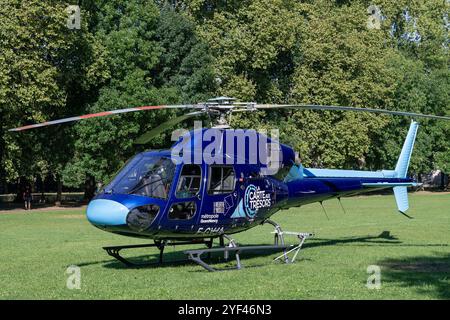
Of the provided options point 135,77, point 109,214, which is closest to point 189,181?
point 109,214

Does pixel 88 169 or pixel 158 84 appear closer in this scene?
pixel 88 169

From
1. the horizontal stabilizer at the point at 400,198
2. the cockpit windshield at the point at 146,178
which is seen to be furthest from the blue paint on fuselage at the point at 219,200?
the horizontal stabilizer at the point at 400,198

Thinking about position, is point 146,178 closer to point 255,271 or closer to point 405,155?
point 255,271

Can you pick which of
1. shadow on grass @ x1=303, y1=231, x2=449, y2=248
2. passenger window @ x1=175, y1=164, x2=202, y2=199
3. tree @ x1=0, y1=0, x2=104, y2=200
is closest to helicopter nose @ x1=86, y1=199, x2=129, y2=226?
passenger window @ x1=175, y1=164, x2=202, y2=199

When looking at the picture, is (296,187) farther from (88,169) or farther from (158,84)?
(158,84)

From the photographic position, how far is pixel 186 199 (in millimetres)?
13328

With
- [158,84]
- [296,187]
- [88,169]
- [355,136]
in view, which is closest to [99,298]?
[296,187]

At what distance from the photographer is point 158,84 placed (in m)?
46.7

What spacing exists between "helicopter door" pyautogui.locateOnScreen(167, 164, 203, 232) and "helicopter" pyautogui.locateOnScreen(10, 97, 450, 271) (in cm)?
2

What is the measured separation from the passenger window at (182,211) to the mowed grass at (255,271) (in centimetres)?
117

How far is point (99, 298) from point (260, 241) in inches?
423

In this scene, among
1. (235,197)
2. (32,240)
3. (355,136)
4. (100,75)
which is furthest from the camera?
(355,136)

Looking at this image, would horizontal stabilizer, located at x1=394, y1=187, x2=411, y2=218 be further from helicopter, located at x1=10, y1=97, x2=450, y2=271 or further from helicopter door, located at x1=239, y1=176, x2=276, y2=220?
helicopter door, located at x1=239, y1=176, x2=276, y2=220

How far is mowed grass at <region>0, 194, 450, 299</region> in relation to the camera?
11.0 metres
